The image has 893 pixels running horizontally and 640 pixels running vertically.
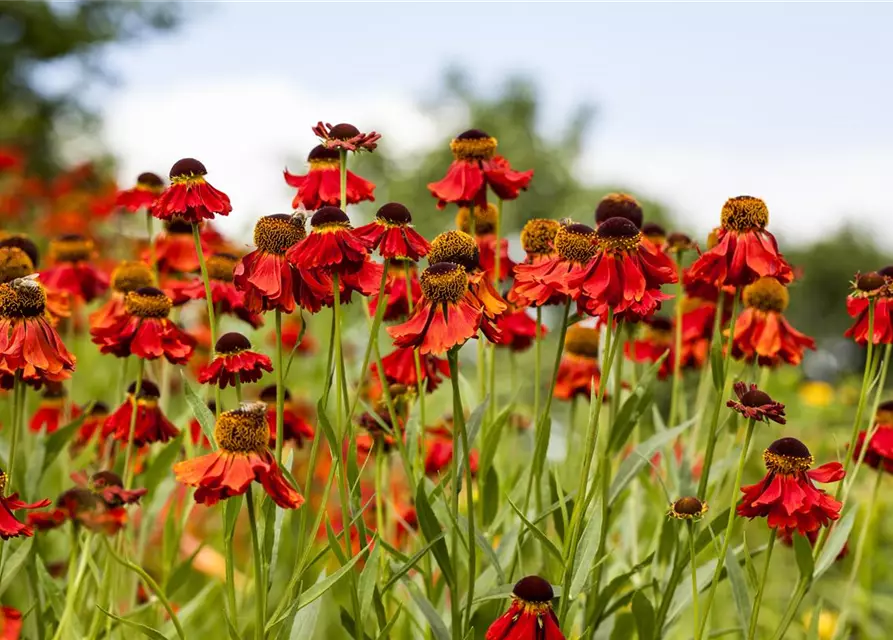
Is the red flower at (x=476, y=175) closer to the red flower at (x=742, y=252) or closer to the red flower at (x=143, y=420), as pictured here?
the red flower at (x=742, y=252)

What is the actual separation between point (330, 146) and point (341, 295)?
183 millimetres

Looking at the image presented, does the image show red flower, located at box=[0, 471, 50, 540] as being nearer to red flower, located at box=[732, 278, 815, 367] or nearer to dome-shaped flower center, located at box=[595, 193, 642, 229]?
dome-shaped flower center, located at box=[595, 193, 642, 229]

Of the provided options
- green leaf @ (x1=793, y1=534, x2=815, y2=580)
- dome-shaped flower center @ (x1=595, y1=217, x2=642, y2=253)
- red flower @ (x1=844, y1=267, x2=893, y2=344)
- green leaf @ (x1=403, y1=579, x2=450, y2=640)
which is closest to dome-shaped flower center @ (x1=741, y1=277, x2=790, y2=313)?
red flower @ (x1=844, y1=267, x2=893, y2=344)

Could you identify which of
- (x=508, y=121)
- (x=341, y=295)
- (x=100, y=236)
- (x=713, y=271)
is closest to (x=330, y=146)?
(x=341, y=295)

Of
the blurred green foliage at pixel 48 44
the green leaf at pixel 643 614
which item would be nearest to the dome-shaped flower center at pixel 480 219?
the green leaf at pixel 643 614

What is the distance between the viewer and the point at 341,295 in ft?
4.07

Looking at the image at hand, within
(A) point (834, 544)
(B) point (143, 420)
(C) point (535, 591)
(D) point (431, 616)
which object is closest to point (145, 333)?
(B) point (143, 420)

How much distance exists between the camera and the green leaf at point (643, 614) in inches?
49.8

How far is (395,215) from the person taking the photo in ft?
4.09

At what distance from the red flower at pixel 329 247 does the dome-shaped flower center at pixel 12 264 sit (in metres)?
0.59

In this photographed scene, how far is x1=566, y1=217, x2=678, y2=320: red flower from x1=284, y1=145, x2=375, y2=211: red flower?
0.37m

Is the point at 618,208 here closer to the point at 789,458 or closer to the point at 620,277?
the point at 620,277

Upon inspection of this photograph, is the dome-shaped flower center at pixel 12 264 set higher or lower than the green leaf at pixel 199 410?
higher

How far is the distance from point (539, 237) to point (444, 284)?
16.3 inches
